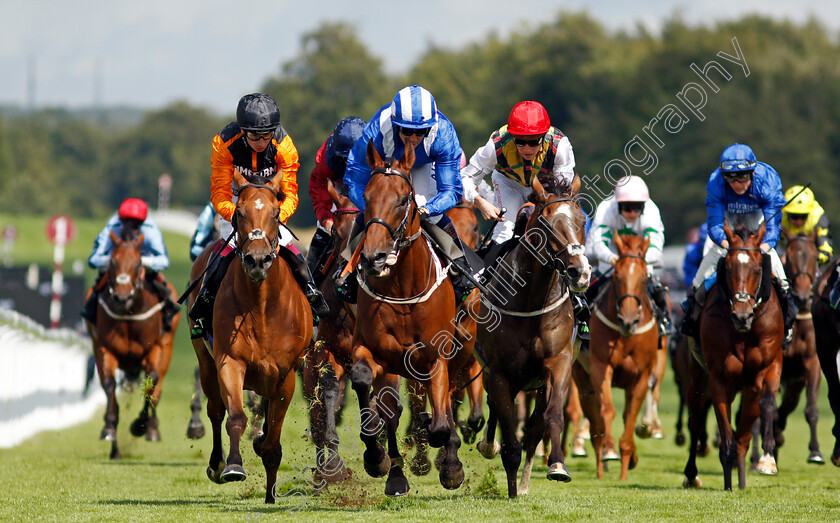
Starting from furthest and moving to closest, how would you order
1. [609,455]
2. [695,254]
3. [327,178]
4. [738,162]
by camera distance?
[695,254], [609,455], [327,178], [738,162]

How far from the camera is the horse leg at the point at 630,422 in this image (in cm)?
1064

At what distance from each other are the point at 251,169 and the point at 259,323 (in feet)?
4.43

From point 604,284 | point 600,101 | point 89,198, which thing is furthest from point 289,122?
point 604,284

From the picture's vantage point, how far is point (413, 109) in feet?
24.6

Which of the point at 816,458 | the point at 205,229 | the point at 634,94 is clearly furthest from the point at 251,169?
the point at 634,94

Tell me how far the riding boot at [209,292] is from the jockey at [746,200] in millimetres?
4130

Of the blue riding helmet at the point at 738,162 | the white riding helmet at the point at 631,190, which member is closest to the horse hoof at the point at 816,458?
the white riding helmet at the point at 631,190

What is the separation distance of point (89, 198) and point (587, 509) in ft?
373

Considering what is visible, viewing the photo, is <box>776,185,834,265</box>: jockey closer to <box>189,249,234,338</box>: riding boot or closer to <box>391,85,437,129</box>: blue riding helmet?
<box>391,85,437,129</box>: blue riding helmet

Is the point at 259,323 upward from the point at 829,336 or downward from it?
downward

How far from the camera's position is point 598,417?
11.0 meters

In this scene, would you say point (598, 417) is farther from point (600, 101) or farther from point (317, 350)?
point (600, 101)

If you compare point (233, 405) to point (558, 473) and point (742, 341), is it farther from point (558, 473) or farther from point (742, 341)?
point (742, 341)

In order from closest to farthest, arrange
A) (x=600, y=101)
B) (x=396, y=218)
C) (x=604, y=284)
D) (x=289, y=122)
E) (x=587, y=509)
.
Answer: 1. (x=396, y=218)
2. (x=587, y=509)
3. (x=604, y=284)
4. (x=600, y=101)
5. (x=289, y=122)
